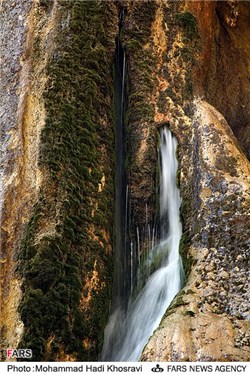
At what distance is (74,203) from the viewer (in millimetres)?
6660

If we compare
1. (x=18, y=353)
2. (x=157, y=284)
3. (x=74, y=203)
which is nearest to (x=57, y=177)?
(x=74, y=203)

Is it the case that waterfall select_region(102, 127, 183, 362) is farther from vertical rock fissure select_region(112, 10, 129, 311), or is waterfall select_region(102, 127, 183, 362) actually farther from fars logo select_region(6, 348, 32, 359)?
fars logo select_region(6, 348, 32, 359)

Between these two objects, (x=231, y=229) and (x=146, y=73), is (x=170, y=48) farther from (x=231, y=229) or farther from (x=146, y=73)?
(x=231, y=229)

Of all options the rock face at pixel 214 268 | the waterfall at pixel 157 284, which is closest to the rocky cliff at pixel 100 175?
the rock face at pixel 214 268

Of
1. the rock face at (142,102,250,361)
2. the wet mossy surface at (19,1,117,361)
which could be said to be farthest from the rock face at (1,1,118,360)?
the rock face at (142,102,250,361)

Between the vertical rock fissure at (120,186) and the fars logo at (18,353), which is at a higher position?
the vertical rock fissure at (120,186)

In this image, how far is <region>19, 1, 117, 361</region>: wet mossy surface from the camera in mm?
6059

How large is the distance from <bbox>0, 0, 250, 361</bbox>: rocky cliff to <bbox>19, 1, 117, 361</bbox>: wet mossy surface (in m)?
0.01

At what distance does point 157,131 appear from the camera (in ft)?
25.0

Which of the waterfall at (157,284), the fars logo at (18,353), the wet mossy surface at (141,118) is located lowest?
the fars logo at (18,353)

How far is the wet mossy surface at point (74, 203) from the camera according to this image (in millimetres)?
6059

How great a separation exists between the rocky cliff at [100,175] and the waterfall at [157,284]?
138 millimetres

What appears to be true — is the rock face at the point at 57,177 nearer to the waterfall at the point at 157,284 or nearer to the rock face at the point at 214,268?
the waterfall at the point at 157,284

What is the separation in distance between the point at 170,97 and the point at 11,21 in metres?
2.14
